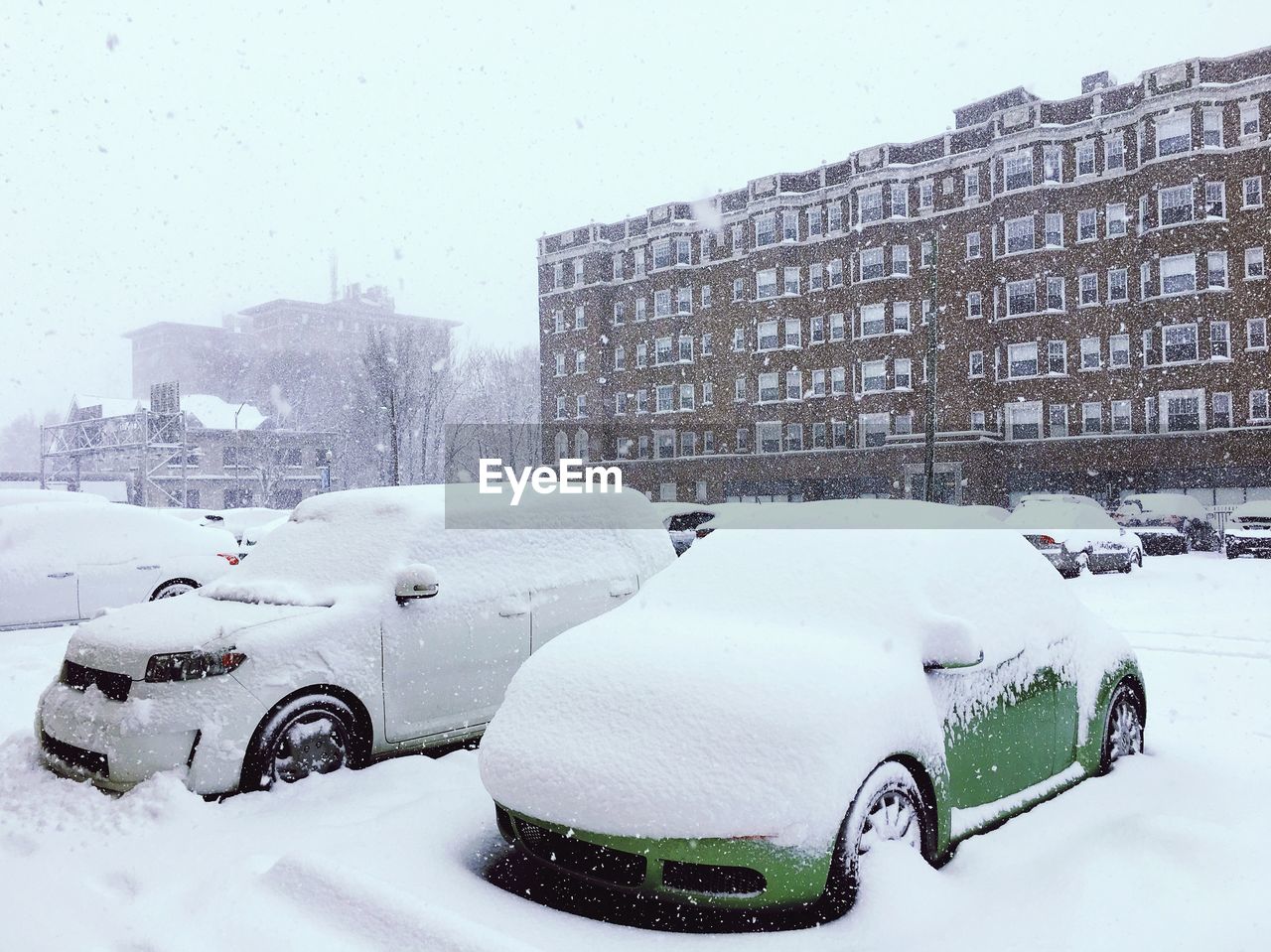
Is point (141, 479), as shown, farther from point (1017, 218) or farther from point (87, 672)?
point (87, 672)

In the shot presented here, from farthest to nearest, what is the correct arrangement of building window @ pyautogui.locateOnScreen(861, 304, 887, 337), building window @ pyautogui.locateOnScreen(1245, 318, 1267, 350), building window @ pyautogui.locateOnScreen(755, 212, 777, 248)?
building window @ pyautogui.locateOnScreen(755, 212, 777, 248), building window @ pyautogui.locateOnScreen(861, 304, 887, 337), building window @ pyautogui.locateOnScreen(1245, 318, 1267, 350)

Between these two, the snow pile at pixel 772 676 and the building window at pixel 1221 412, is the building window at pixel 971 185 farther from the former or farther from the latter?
the snow pile at pixel 772 676

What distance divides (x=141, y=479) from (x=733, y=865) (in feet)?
184

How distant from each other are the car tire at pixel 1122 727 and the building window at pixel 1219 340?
39.3 metres

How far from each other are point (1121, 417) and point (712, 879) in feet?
140

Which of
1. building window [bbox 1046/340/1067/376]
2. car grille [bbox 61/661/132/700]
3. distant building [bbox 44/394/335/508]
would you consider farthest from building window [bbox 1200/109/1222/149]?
distant building [bbox 44/394/335/508]

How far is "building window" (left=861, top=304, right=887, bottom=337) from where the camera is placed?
47159mm

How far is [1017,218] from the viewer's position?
42.8m

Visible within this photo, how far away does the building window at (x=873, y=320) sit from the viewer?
47159 millimetres

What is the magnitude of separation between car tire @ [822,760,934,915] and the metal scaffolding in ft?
164

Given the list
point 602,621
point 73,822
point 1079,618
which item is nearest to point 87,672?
point 73,822

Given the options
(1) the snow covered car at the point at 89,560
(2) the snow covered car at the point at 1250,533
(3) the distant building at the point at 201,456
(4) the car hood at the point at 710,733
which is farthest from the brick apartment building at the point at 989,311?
(4) the car hood at the point at 710,733

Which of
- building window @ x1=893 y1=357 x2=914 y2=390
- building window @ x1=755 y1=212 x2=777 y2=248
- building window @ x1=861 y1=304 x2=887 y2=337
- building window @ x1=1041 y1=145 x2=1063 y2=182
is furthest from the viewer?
building window @ x1=755 y1=212 x2=777 y2=248

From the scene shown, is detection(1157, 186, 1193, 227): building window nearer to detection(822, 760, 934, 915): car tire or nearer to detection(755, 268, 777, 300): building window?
detection(755, 268, 777, 300): building window
